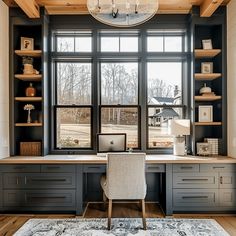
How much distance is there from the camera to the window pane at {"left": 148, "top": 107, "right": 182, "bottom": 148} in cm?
444

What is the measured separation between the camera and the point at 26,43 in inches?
166

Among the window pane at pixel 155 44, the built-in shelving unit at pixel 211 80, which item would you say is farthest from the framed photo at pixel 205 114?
the window pane at pixel 155 44

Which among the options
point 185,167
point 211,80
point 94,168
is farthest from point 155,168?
point 211,80

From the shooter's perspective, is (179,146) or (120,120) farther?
(120,120)

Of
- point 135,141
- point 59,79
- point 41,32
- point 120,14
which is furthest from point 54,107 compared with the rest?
point 120,14

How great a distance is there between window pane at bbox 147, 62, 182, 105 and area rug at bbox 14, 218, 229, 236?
2.02 m

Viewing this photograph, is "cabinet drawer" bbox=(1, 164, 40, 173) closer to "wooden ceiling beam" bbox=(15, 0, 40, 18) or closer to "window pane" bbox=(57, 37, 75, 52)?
"window pane" bbox=(57, 37, 75, 52)

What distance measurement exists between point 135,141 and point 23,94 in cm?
214

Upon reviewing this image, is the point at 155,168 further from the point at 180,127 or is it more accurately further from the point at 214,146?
the point at 214,146

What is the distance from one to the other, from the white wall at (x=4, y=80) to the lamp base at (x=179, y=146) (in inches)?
107

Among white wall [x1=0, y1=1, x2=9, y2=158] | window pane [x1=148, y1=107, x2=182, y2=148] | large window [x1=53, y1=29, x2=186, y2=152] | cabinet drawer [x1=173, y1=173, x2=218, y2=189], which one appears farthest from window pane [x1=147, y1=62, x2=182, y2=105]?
white wall [x1=0, y1=1, x2=9, y2=158]

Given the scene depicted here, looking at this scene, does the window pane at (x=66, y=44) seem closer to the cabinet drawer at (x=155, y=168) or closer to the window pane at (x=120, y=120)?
the window pane at (x=120, y=120)

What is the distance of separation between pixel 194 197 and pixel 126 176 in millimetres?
1223

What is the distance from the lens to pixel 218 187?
145 inches
